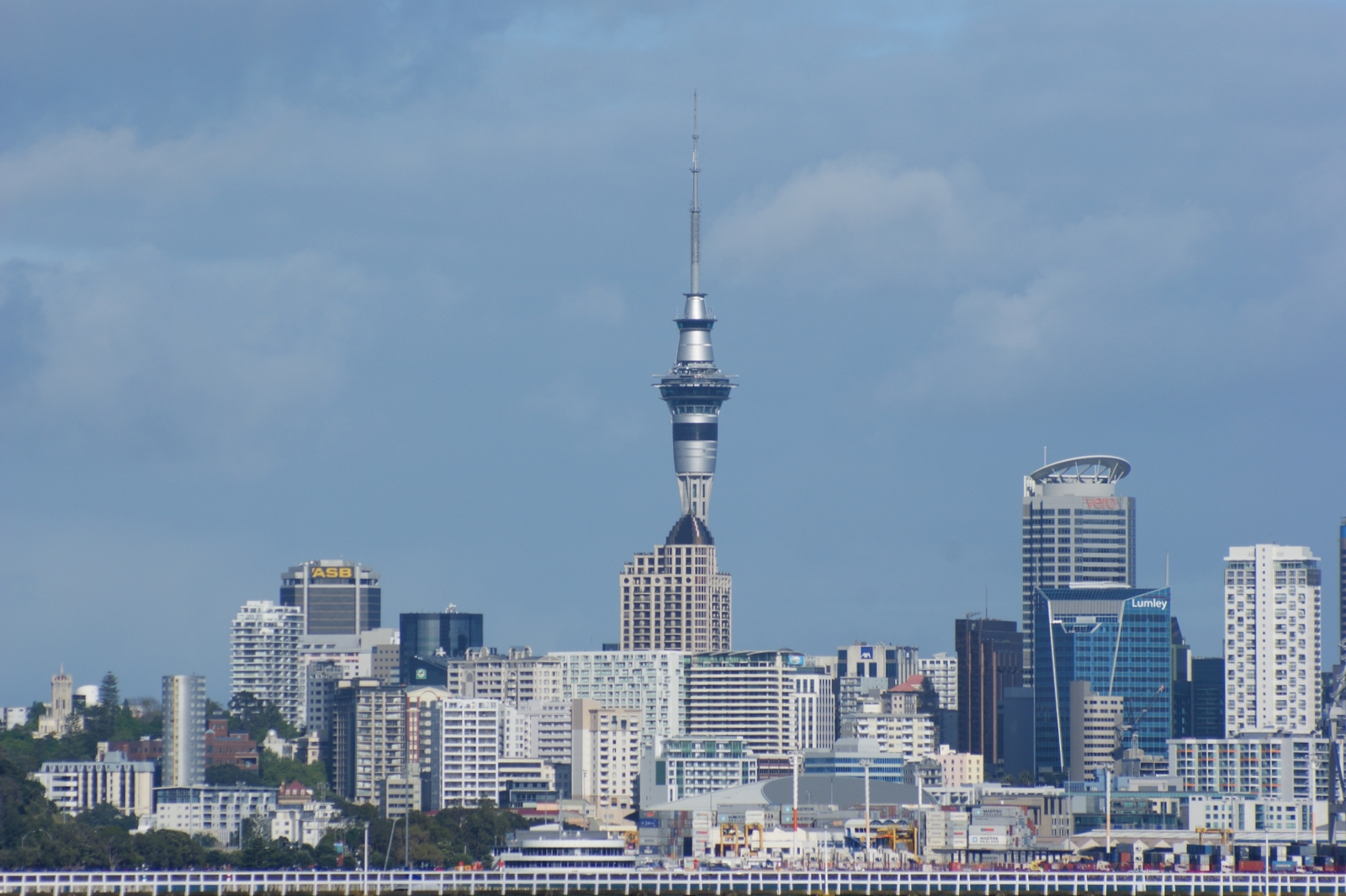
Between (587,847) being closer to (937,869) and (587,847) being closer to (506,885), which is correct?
(506,885)

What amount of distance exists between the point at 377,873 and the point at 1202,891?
47396 mm

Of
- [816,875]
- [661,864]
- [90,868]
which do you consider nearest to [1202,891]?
[816,875]

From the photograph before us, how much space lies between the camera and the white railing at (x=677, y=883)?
15025 cm

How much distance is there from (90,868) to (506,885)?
55.1 m

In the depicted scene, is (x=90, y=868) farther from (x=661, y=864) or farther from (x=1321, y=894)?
(x=1321, y=894)

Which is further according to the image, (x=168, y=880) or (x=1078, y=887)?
(x=1078, y=887)

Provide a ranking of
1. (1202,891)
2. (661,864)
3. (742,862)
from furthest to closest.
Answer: (742,862)
(661,864)
(1202,891)

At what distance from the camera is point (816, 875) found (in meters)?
164

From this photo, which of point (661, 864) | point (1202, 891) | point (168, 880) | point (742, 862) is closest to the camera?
point (168, 880)

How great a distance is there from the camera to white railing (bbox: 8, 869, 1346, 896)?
150250 millimetres

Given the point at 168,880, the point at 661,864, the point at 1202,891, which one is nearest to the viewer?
the point at 168,880

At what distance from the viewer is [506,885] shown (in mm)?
153000

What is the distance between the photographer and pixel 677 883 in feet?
528

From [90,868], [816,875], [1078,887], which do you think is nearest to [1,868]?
[90,868]
